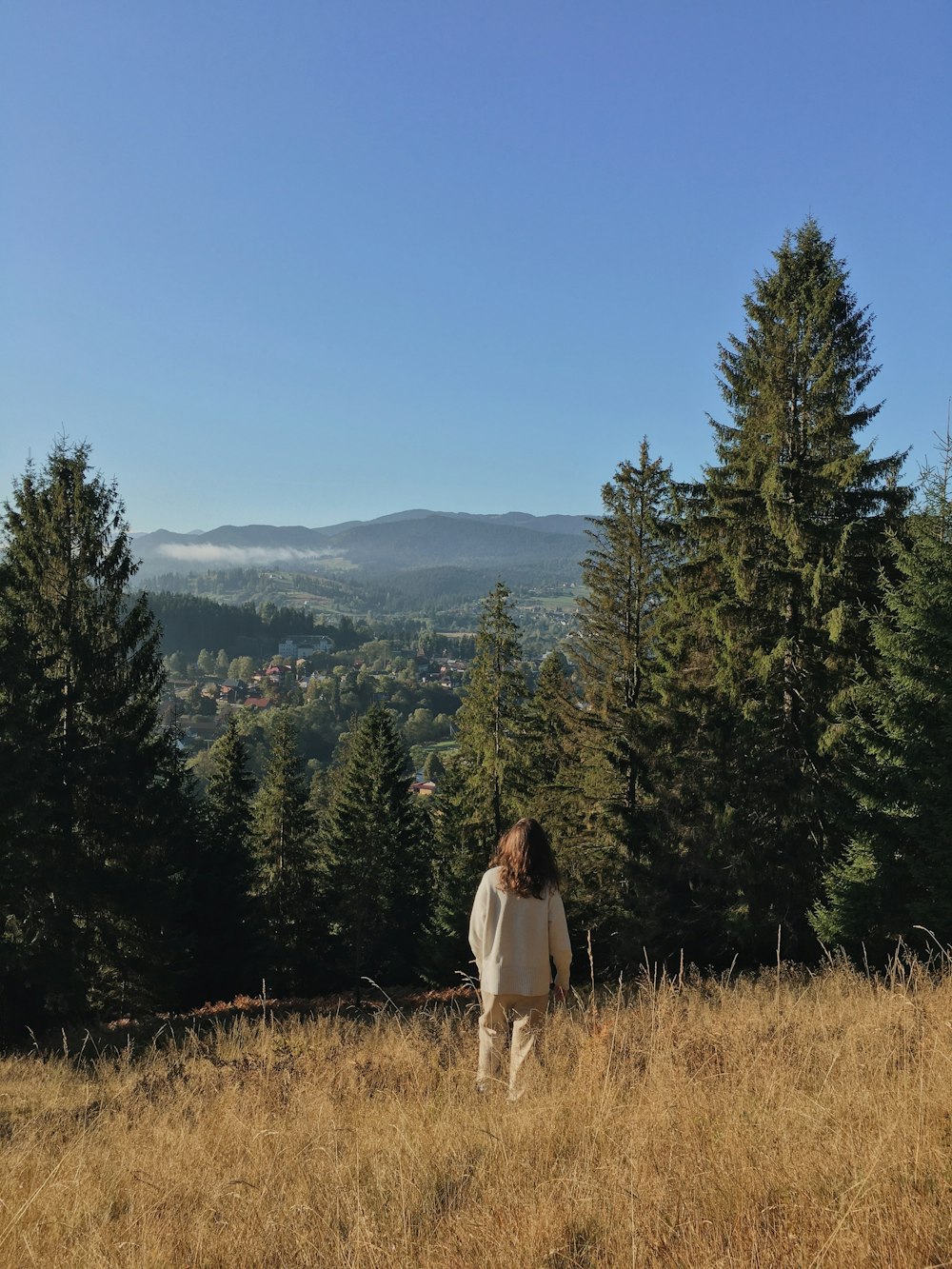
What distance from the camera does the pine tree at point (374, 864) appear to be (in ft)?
94.2

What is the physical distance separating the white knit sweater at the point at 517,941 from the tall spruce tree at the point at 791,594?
9.34 metres

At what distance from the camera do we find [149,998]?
18.0 m

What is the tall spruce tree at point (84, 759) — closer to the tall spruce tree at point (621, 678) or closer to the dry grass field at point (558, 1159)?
the tall spruce tree at point (621, 678)

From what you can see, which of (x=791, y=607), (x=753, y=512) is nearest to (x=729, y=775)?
(x=791, y=607)

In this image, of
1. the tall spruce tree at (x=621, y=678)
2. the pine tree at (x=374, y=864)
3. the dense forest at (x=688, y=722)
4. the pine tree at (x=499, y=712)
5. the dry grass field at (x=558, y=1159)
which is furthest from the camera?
the pine tree at (x=374, y=864)

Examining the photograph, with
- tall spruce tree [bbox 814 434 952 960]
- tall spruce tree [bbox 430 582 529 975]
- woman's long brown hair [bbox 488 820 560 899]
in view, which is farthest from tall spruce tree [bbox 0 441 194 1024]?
tall spruce tree [bbox 814 434 952 960]

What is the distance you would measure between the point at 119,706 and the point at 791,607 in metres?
13.1

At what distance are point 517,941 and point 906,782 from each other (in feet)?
28.1

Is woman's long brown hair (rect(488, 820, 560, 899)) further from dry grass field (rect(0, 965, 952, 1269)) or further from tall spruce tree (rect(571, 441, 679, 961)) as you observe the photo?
tall spruce tree (rect(571, 441, 679, 961))

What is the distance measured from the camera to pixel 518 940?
16.1ft

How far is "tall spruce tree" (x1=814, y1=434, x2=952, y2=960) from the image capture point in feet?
36.1

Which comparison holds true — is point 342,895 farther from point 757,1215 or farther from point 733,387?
point 757,1215

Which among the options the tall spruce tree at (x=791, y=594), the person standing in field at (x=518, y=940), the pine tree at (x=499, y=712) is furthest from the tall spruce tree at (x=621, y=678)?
the person standing in field at (x=518, y=940)

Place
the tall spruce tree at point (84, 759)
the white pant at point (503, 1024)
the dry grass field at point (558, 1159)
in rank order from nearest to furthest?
the dry grass field at point (558, 1159) → the white pant at point (503, 1024) → the tall spruce tree at point (84, 759)
